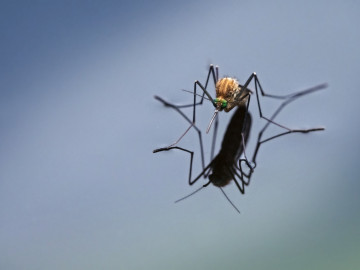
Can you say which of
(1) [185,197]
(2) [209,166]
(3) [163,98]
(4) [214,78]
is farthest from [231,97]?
(1) [185,197]

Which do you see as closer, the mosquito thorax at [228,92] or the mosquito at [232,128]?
the mosquito at [232,128]

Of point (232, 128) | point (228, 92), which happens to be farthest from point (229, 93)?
point (232, 128)

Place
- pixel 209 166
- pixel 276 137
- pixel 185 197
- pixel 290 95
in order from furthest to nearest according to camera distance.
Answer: pixel 290 95 → pixel 276 137 → pixel 209 166 → pixel 185 197

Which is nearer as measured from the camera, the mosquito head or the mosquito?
the mosquito

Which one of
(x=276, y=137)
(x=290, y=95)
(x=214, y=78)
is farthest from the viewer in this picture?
(x=214, y=78)

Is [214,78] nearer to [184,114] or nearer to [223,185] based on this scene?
[184,114]

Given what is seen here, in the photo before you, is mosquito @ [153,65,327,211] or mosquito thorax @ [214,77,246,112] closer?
mosquito @ [153,65,327,211]

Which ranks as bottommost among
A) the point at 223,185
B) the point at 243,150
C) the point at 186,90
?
the point at 223,185

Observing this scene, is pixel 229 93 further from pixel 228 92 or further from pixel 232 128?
pixel 232 128

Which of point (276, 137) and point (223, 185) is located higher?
point (276, 137)

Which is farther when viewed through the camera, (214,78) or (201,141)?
(214,78)

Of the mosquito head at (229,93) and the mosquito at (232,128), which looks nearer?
the mosquito at (232,128)
